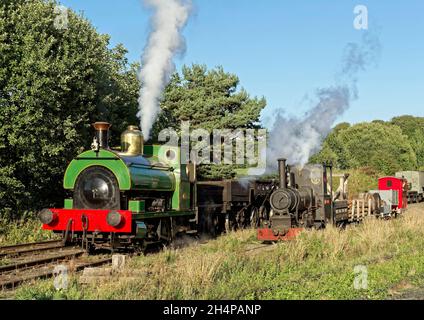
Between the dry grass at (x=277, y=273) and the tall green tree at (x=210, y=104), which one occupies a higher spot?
the tall green tree at (x=210, y=104)

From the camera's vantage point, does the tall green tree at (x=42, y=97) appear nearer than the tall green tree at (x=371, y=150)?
Yes

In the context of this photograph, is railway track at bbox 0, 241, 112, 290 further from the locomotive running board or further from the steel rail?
the locomotive running board

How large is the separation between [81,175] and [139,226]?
1.98 m

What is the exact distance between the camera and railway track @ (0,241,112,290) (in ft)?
30.6

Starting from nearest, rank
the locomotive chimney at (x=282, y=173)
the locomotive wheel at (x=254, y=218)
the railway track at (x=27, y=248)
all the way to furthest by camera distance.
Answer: the railway track at (x=27, y=248)
the locomotive chimney at (x=282, y=173)
the locomotive wheel at (x=254, y=218)

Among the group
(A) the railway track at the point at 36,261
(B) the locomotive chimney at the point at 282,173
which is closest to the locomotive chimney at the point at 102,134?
(A) the railway track at the point at 36,261

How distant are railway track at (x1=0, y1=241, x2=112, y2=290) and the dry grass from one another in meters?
0.94

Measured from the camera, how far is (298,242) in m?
11.7

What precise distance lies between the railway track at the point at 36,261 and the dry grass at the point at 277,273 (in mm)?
942

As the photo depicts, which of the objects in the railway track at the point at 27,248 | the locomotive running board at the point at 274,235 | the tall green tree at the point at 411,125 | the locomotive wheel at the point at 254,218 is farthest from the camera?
the tall green tree at the point at 411,125

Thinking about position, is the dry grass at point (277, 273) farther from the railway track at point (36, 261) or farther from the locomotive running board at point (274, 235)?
the locomotive running board at point (274, 235)

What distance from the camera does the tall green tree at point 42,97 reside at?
1462 cm

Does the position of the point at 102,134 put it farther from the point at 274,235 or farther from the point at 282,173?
the point at 282,173
